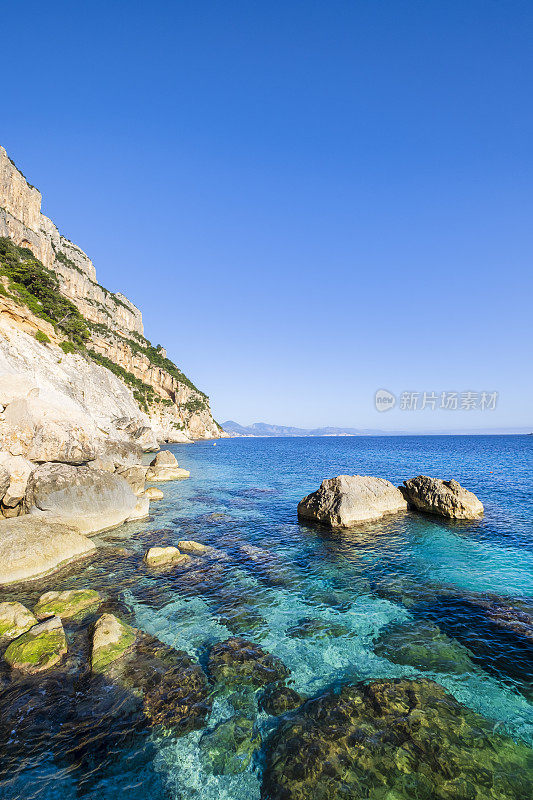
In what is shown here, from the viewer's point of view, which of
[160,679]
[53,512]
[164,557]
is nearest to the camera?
[160,679]

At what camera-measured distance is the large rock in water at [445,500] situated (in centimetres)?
2061

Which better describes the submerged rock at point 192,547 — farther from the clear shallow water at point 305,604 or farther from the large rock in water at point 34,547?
A: the large rock in water at point 34,547

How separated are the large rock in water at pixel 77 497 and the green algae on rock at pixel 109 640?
9232 mm

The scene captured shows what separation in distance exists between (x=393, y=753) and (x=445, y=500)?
58.1 ft

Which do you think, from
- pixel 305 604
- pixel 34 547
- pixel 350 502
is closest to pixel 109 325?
pixel 34 547

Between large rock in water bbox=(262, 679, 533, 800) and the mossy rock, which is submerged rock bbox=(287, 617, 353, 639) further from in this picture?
the mossy rock

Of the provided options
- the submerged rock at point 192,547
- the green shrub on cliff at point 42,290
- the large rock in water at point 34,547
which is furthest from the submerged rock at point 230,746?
the green shrub on cliff at point 42,290

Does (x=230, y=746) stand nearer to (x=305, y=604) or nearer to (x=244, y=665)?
(x=244, y=665)

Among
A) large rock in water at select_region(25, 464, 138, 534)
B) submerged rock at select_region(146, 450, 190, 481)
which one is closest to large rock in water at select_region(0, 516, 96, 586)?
large rock in water at select_region(25, 464, 138, 534)

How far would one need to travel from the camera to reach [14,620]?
935cm

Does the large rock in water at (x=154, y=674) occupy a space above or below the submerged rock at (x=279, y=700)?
below

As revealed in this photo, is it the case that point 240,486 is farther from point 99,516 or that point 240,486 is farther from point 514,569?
point 514,569

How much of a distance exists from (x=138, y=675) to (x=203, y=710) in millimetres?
1940

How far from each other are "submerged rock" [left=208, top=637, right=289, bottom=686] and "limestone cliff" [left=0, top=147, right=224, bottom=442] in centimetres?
4086
